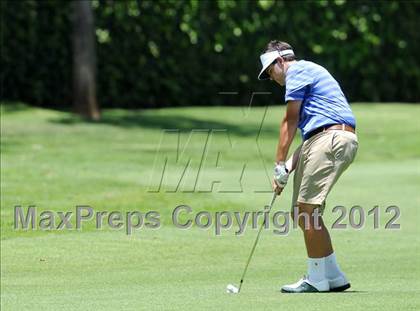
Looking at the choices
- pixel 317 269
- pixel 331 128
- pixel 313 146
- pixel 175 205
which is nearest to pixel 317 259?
pixel 317 269

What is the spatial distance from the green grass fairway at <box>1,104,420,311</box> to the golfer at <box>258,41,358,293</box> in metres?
0.29

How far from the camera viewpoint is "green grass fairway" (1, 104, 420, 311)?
915cm

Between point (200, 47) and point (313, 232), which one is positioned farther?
point (200, 47)

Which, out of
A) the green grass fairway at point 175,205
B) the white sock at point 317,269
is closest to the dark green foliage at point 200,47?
the green grass fairway at point 175,205

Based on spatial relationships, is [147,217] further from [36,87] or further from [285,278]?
[36,87]

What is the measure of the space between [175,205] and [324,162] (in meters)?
6.84

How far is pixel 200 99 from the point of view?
31.0 meters

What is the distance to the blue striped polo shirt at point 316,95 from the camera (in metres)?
8.84

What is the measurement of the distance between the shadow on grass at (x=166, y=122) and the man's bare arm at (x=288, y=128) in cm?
1613

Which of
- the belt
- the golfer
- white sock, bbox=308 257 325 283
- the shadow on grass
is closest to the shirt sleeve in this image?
the golfer

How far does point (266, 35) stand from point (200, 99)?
234 cm

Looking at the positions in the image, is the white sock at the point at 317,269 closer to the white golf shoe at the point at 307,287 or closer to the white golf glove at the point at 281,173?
the white golf shoe at the point at 307,287

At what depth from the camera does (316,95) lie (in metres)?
8.88

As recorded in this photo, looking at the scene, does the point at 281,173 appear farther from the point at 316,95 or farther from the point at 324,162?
the point at 316,95
